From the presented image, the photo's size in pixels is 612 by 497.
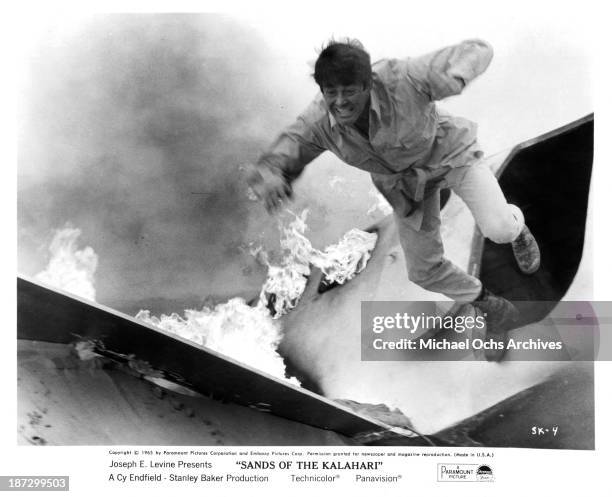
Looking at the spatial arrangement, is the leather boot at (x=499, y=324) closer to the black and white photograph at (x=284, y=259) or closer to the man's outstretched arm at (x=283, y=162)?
the black and white photograph at (x=284, y=259)

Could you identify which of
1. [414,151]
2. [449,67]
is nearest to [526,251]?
[414,151]

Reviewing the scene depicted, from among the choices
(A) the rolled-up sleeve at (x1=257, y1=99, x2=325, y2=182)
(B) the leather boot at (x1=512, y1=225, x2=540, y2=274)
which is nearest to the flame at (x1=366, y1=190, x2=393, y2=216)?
(A) the rolled-up sleeve at (x1=257, y1=99, x2=325, y2=182)

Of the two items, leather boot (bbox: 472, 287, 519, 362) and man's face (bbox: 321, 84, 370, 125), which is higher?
man's face (bbox: 321, 84, 370, 125)

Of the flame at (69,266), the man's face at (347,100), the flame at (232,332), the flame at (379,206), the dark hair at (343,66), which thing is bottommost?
the flame at (232,332)

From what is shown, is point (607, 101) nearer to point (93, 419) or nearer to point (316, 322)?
point (316, 322)

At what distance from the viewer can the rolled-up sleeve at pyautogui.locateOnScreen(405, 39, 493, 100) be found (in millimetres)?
1538

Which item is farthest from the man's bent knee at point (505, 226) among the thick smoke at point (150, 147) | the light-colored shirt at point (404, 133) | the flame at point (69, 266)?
the flame at point (69, 266)

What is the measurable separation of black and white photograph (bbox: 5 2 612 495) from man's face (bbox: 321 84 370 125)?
0.28ft

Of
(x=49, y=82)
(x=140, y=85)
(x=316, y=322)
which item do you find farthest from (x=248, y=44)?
(x=316, y=322)

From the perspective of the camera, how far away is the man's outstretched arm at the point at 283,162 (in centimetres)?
162

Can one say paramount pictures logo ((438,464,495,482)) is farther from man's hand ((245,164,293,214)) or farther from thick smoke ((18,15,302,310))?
man's hand ((245,164,293,214))

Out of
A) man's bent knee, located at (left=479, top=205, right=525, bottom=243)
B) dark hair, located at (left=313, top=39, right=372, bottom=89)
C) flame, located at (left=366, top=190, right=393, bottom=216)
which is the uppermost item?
dark hair, located at (left=313, top=39, right=372, bottom=89)

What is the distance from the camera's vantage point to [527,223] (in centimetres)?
163

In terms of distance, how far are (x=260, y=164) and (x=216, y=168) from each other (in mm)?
105
